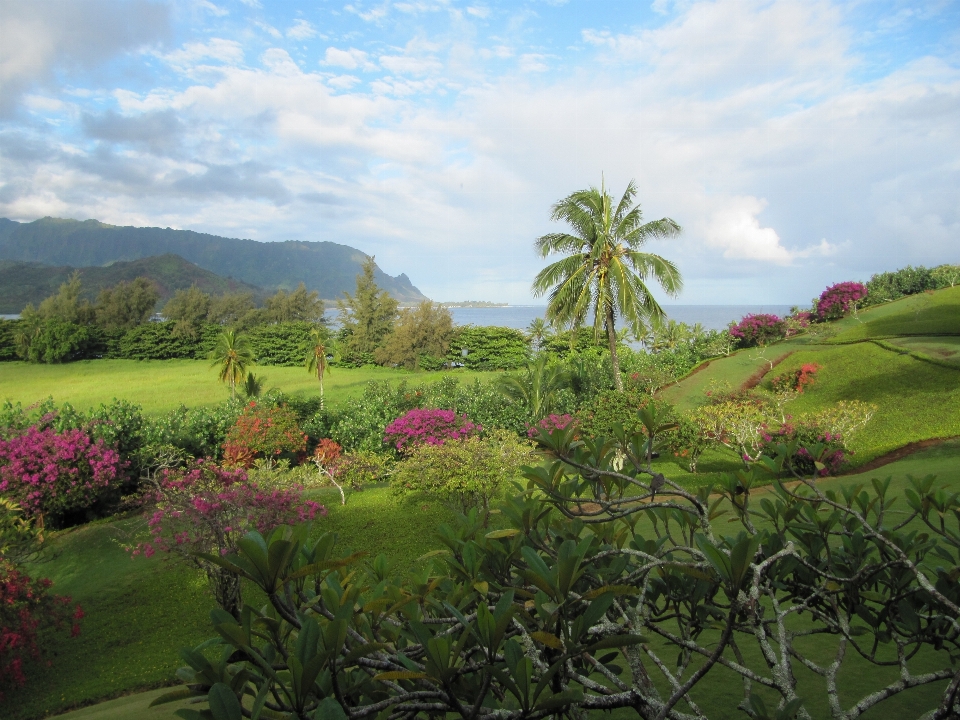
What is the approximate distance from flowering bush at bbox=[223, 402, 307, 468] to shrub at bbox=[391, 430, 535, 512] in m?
5.26

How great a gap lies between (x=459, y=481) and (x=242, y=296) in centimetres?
4686

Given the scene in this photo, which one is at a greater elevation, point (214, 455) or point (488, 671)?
point (488, 671)

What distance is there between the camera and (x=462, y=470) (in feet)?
29.1

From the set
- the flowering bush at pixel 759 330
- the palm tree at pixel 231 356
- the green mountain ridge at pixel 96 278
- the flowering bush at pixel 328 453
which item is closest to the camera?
the flowering bush at pixel 328 453

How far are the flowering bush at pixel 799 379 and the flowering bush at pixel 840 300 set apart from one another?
970cm

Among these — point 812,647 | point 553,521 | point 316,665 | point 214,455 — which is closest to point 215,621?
point 316,665

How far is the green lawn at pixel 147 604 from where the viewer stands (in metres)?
4.34

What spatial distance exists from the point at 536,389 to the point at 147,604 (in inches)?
381

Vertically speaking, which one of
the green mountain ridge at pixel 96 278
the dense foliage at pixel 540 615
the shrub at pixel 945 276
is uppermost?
the green mountain ridge at pixel 96 278

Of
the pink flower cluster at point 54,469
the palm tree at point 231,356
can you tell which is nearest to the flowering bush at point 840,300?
the palm tree at point 231,356

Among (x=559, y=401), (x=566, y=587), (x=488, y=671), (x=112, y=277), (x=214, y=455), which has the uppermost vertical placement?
(x=112, y=277)

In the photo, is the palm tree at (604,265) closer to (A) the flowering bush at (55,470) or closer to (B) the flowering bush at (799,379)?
(B) the flowering bush at (799,379)

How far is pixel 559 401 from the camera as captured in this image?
16.2m

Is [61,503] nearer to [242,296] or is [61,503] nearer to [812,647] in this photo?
[812,647]
